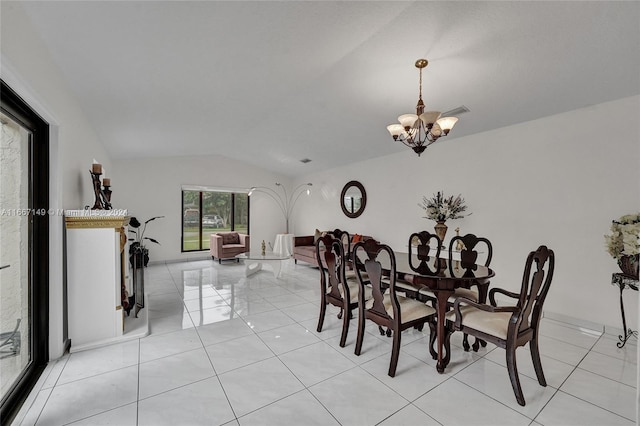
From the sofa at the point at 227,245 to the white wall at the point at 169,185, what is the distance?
82 centimetres

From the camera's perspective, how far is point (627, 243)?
2.46 metres

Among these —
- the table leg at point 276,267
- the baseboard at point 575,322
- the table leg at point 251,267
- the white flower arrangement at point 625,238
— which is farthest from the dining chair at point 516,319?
the table leg at point 251,267

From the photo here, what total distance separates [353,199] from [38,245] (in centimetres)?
511

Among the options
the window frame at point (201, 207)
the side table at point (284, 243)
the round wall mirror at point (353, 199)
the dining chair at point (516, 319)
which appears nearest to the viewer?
the dining chair at point (516, 319)

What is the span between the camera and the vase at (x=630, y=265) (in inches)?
98.8

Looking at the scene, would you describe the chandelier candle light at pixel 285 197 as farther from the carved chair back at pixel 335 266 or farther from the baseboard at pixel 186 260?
the carved chair back at pixel 335 266

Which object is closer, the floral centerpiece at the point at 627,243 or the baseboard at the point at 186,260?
the floral centerpiece at the point at 627,243

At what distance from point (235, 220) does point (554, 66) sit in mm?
7216

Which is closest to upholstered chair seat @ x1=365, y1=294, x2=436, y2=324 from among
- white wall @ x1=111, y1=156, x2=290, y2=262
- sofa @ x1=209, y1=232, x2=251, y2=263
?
sofa @ x1=209, y1=232, x2=251, y2=263

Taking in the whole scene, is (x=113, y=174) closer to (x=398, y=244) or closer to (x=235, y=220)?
(x=235, y=220)

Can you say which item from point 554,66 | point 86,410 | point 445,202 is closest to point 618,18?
point 554,66

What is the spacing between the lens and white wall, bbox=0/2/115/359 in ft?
5.24

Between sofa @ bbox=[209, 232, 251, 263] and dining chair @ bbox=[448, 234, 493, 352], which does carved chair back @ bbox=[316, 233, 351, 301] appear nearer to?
dining chair @ bbox=[448, 234, 493, 352]

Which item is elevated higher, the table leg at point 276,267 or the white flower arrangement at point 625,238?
the white flower arrangement at point 625,238
